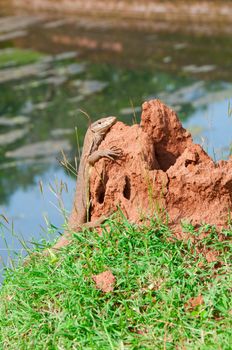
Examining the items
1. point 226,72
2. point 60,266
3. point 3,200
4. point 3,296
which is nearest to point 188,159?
point 60,266

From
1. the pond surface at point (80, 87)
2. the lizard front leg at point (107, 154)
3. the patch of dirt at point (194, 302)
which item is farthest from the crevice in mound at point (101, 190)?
the pond surface at point (80, 87)

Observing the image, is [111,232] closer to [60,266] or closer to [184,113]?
[60,266]

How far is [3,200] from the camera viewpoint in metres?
11.9

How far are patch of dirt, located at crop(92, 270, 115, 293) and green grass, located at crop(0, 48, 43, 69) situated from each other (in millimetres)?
15328

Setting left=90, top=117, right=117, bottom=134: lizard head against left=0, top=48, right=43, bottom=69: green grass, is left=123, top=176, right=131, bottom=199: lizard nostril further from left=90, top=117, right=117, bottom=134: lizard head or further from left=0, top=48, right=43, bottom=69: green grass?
left=0, top=48, right=43, bottom=69: green grass

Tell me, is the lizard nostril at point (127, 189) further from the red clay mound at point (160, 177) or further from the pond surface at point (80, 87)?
the pond surface at point (80, 87)

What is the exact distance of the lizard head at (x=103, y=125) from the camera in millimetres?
6367

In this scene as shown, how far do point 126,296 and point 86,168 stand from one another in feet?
4.03

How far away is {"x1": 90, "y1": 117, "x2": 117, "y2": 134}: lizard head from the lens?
6.37m

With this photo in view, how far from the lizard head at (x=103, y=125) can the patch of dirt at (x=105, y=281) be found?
50.8 inches

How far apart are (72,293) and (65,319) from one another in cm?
16

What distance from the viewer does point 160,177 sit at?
227 inches

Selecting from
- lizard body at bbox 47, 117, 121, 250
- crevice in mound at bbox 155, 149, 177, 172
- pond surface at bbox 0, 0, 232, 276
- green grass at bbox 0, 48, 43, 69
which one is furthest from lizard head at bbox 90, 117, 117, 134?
green grass at bbox 0, 48, 43, 69

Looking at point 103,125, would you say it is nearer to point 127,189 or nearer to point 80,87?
point 127,189
